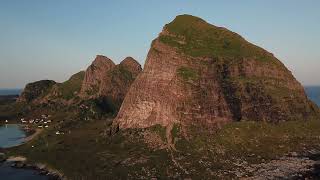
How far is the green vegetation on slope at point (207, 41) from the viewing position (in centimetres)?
16838

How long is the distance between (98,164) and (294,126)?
7452 centimetres

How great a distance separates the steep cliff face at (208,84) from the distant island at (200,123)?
0.39m

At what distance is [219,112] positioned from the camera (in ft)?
503

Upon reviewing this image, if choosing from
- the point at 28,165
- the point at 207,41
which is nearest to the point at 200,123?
the point at 207,41

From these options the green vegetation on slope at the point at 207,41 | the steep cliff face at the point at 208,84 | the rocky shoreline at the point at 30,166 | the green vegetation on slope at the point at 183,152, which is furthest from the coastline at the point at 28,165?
the green vegetation on slope at the point at 207,41

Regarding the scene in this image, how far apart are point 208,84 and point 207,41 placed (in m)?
24.2

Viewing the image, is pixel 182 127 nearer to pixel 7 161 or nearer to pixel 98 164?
pixel 98 164

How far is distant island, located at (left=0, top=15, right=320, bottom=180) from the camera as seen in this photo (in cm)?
12812

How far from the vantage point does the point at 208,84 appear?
158 meters

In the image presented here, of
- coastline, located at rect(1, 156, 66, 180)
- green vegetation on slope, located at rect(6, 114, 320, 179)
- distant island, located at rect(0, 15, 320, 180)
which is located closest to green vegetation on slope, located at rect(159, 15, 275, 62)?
distant island, located at rect(0, 15, 320, 180)

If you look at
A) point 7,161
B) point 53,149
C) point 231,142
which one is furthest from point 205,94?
point 7,161

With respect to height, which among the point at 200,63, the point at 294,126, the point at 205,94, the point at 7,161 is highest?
the point at 200,63

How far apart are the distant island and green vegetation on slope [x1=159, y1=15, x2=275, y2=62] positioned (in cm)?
43

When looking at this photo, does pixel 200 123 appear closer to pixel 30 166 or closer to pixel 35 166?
pixel 35 166
